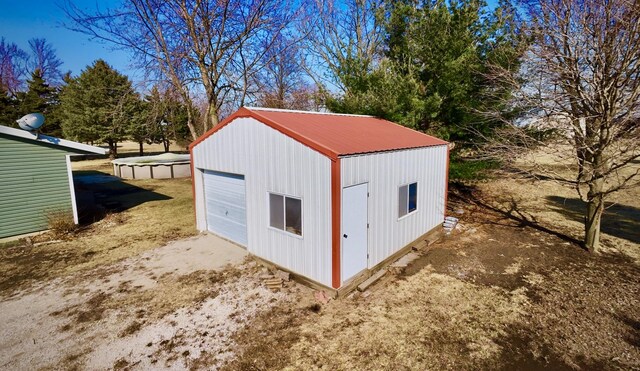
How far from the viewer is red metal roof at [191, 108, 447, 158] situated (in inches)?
264

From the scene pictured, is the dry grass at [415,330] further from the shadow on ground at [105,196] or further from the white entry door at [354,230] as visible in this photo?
the shadow on ground at [105,196]

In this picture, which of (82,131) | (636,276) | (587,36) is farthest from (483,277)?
(82,131)

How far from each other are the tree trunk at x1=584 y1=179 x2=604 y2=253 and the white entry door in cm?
692

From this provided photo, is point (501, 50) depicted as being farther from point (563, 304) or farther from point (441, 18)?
point (563, 304)

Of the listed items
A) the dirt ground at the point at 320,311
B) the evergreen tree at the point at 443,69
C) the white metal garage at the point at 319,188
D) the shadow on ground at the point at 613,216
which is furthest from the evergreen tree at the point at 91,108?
the shadow on ground at the point at 613,216

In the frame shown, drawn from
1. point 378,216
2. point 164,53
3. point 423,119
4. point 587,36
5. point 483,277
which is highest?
point 164,53

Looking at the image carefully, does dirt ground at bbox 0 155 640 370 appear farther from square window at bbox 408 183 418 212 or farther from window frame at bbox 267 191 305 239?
square window at bbox 408 183 418 212

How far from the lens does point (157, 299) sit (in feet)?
22.1

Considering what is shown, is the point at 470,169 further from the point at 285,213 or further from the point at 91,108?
the point at 91,108

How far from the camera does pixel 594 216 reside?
8.98 m

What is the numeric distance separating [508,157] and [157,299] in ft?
32.7

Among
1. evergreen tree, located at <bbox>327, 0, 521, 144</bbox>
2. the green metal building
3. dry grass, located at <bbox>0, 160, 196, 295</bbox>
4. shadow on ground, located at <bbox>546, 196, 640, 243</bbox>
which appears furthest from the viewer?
evergreen tree, located at <bbox>327, 0, 521, 144</bbox>

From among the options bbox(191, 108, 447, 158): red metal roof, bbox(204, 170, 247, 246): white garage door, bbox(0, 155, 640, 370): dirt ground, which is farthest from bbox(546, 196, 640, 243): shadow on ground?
bbox(204, 170, 247, 246): white garage door

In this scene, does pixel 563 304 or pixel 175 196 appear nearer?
pixel 563 304
